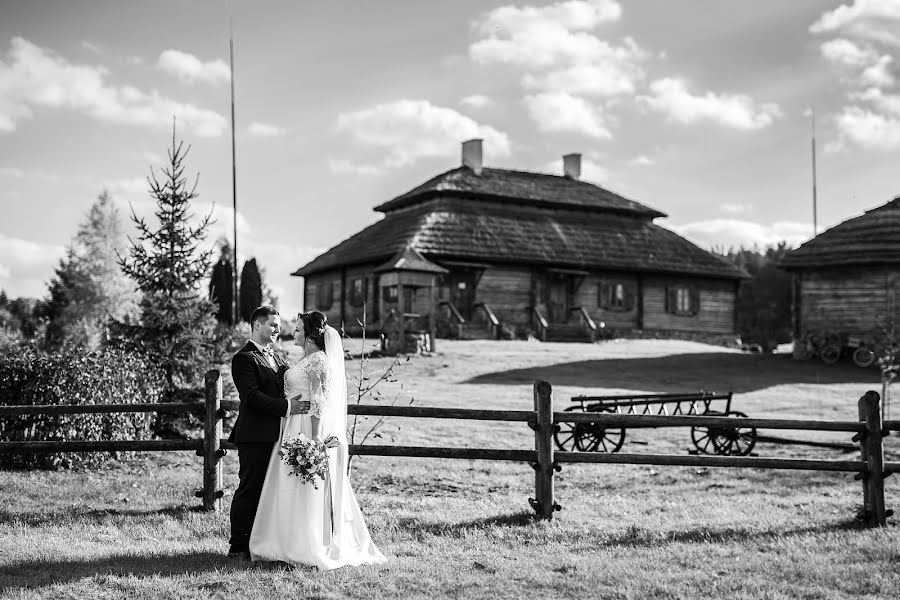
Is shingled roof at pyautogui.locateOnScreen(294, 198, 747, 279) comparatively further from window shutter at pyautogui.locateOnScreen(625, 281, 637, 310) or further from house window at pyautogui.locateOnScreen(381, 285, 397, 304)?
house window at pyautogui.locateOnScreen(381, 285, 397, 304)

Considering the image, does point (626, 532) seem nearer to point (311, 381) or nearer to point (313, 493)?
point (313, 493)

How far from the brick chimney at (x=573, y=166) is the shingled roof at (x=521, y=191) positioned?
38.7 inches

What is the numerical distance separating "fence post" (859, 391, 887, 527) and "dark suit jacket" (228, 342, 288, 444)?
5.69 meters

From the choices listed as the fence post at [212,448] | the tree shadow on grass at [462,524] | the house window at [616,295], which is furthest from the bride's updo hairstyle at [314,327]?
the house window at [616,295]

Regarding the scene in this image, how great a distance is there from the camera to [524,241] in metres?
36.2

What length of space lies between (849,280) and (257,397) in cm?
2812

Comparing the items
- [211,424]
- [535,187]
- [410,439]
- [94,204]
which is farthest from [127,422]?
[94,204]

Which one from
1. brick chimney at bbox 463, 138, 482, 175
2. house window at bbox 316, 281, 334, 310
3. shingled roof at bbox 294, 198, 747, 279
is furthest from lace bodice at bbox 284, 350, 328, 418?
brick chimney at bbox 463, 138, 482, 175

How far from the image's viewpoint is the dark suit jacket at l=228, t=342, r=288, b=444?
7.06 m

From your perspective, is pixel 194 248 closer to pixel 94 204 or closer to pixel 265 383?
pixel 265 383

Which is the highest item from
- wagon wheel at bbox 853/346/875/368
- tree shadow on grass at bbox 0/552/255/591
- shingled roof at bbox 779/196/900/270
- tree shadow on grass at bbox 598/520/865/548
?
shingled roof at bbox 779/196/900/270

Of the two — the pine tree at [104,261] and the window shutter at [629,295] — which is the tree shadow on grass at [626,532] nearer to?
the window shutter at [629,295]

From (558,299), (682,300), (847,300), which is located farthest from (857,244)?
(558,299)

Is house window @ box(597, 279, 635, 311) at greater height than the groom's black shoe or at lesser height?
greater
